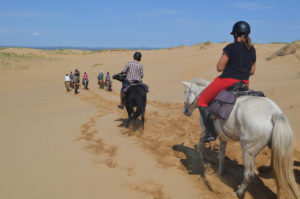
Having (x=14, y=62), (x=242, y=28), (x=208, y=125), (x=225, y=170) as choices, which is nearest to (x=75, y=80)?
(x=225, y=170)

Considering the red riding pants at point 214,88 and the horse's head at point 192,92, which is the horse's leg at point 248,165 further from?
the horse's head at point 192,92

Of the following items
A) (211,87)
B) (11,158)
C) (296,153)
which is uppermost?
(211,87)

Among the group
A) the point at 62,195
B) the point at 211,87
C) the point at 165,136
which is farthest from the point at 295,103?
the point at 62,195

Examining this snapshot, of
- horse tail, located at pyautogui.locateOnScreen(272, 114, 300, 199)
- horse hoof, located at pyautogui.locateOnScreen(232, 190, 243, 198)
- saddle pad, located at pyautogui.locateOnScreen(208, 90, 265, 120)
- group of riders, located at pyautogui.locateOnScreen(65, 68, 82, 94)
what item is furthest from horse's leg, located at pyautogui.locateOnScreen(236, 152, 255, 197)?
group of riders, located at pyautogui.locateOnScreen(65, 68, 82, 94)

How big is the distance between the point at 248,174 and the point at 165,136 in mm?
3483

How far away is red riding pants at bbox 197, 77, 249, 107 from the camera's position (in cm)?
394

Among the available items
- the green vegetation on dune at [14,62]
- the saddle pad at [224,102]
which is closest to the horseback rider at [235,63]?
the saddle pad at [224,102]

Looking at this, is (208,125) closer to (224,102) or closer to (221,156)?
(224,102)

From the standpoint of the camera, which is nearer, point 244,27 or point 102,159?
point 244,27

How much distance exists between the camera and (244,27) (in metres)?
3.69

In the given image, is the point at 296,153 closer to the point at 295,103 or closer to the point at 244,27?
the point at 244,27

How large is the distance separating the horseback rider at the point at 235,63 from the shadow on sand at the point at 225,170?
88cm

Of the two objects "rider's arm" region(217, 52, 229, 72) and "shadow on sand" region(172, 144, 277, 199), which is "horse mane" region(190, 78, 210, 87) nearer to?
"rider's arm" region(217, 52, 229, 72)

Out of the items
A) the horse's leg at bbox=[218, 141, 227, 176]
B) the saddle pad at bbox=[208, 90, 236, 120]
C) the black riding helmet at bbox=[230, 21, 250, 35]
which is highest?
the black riding helmet at bbox=[230, 21, 250, 35]
